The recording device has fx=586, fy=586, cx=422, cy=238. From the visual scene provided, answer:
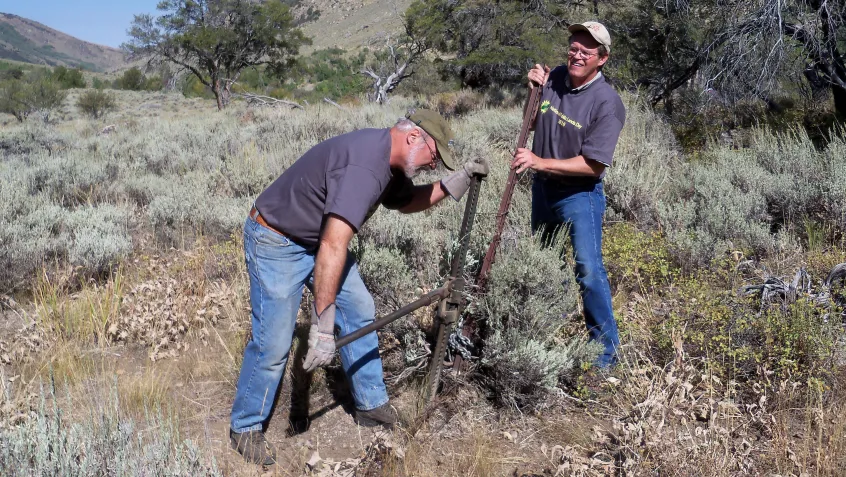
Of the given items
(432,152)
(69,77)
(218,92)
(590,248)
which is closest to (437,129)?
(432,152)

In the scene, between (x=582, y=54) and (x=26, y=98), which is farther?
(x=26, y=98)

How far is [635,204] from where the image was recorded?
5996 mm

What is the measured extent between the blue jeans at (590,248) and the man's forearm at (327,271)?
159 centimetres

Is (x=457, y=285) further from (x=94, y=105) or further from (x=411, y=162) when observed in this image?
(x=94, y=105)

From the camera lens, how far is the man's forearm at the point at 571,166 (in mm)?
3338

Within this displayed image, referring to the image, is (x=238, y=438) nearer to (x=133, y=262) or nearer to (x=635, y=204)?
(x=133, y=262)

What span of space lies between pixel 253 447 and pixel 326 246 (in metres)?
1.29

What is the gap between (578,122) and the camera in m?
3.49

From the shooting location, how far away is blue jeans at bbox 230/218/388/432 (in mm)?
3014

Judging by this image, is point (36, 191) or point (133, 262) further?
point (36, 191)

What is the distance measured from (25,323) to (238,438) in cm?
236

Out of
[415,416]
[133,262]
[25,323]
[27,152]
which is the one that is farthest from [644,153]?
[27,152]

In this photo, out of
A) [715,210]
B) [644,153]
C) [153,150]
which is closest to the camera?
[715,210]

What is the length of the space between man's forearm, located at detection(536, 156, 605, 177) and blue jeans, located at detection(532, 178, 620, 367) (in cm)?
19
